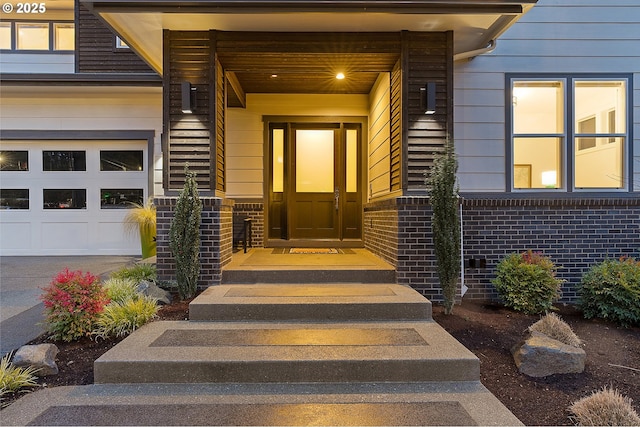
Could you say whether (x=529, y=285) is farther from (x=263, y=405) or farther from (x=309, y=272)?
(x=263, y=405)

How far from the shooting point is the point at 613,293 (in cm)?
384

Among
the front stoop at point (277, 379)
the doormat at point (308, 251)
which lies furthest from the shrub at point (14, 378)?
the doormat at point (308, 251)

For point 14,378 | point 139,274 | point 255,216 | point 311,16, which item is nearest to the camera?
point 14,378

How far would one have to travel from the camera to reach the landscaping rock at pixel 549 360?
2.70 meters

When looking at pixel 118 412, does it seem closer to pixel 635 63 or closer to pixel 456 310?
pixel 456 310

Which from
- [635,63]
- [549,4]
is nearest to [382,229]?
[549,4]

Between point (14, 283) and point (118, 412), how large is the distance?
4.11 m

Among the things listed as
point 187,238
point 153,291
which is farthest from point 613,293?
point 153,291

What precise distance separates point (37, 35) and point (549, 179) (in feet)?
30.3

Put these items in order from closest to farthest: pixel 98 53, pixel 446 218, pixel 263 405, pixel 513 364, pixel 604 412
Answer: pixel 604 412, pixel 263 405, pixel 513 364, pixel 446 218, pixel 98 53

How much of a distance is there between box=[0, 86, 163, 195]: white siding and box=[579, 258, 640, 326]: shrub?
6.83 metres

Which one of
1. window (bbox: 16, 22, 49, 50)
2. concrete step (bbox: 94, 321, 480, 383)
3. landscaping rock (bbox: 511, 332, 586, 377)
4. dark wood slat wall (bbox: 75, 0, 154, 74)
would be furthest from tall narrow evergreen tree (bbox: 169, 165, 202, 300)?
window (bbox: 16, 22, 49, 50)

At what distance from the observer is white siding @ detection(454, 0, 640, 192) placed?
4.99m

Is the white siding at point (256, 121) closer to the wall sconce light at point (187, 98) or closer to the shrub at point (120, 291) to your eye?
the wall sconce light at point (187, 98)
